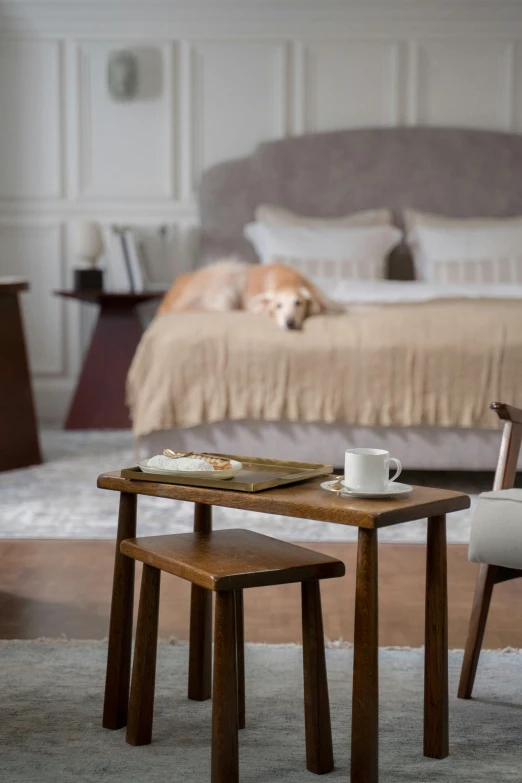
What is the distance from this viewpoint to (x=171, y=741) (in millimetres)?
1562

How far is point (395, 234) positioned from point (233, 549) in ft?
12.1

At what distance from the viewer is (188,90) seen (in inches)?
205

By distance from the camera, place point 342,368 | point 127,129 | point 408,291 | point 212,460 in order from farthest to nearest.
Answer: point 127,129
point 408,291
point 342,368
point 212,460

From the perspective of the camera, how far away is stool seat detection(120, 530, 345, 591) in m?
1.36

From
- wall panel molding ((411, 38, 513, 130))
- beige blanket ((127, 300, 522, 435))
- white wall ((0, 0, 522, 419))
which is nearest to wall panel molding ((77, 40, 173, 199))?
white wall ((0, 0, 522, 419))

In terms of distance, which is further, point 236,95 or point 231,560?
point 236,95

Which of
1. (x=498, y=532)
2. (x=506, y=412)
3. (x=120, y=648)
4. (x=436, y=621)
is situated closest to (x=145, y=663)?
(x=120, y=648)

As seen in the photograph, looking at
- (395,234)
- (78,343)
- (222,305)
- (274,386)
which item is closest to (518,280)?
(395,234)

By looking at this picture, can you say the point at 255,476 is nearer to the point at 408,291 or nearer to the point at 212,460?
the point at 212,460

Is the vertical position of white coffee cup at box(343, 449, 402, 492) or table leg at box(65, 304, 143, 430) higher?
white coffee cup at box(343, 449, 402, 492)

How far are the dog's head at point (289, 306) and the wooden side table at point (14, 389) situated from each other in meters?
0.96

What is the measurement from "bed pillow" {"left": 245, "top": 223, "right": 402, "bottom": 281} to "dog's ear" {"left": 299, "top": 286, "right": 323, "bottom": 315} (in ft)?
3.57

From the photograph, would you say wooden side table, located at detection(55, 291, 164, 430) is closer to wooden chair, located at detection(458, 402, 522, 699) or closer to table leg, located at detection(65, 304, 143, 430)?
table leg, located at detection(65, 304, 143, 430)

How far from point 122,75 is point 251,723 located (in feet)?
13.8
